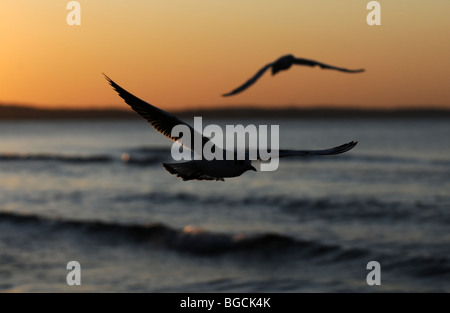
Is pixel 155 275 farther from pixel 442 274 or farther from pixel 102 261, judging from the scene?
pixel 442 274

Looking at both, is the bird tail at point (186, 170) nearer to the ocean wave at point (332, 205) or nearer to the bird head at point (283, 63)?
the bird head at point (283, 63)

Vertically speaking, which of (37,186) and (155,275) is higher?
(37,186)

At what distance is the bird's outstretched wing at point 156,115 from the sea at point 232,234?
9.31 m

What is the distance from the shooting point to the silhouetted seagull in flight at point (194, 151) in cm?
559

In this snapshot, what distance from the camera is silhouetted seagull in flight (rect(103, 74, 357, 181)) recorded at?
5586mm

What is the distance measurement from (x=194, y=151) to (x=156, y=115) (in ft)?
1.67

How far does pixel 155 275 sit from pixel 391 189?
17.0 m

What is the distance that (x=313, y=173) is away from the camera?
37.9 metres

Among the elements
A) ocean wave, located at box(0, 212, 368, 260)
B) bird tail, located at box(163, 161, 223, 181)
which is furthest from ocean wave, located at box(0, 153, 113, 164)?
bird tail, located at box(163, 161, 223, 181)

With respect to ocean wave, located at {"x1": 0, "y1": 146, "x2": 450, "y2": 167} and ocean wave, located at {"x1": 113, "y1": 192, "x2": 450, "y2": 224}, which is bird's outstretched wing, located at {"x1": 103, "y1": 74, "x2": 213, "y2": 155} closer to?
ocean wave, located at {"x1": 113, "y1": 192, "x2": 450, "y2": 224}

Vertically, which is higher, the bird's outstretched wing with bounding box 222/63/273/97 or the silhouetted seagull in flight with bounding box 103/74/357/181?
the bird's outstretched wing with bounding box 222/63/273/97

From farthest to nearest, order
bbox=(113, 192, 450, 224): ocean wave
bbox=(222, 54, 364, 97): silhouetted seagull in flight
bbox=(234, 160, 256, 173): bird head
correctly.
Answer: bbox=(113, 192, 450, 224): ocean wave
bbox=(222, 54, 364, 97): silhouetted seagull in flight
bbox=(234, 160, 256, 173): bird head

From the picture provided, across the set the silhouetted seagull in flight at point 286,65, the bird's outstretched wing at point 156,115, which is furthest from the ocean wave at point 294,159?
the bird's outstretched wing at point 156,115
